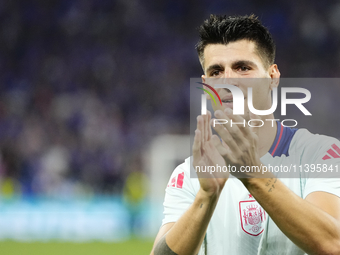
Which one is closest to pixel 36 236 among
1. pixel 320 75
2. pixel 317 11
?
pixel 320 75

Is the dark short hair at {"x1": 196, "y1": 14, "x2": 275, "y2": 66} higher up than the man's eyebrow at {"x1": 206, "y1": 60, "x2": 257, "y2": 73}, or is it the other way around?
the dark short hair at {"x1": 196, "y1": 14, "x2": 275, "y2": 66}

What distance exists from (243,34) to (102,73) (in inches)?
441

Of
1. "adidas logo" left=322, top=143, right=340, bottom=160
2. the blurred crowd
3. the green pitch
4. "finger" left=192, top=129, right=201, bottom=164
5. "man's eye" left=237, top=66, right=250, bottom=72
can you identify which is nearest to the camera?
"finger" left=192, top=129, right=201, bottom=164

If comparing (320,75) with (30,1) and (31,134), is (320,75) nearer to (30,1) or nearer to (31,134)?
(31,134)

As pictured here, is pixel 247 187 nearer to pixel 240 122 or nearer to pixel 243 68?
pixel 240 122

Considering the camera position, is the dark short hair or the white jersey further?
the dark short hair

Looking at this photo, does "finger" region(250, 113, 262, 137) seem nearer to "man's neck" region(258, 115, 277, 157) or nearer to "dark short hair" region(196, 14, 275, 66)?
"man's neck" region(258, 115, 277, 157)

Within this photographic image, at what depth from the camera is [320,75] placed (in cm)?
1188

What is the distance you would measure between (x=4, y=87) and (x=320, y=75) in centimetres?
1010

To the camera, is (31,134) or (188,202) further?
(31,134)

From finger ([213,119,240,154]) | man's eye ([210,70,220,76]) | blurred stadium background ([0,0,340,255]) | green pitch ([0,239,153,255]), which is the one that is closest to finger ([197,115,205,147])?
finger ([213,119,240,154])

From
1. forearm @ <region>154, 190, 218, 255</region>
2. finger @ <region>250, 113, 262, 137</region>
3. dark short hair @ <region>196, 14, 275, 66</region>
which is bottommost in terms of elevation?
forearm @ <region>154, 190, 218, 255</region>

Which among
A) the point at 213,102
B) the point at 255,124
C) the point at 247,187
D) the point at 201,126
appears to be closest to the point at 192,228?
the point at 247,187

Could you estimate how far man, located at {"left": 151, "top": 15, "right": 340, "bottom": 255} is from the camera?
68.9 inches
